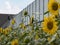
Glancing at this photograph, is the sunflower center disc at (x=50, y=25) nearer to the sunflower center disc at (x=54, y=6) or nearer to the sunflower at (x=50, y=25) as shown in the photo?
the sunflower at (x=50, y=25)

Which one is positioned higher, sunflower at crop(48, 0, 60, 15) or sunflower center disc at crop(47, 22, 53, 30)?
sunflower at crop(48, 0, 60, 15)

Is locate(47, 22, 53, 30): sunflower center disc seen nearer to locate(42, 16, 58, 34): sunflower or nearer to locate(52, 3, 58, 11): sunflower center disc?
locate(42, 16, 58, 34): sunflower

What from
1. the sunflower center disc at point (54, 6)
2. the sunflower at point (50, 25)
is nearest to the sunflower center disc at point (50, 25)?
the sunflower at point (50, 25)

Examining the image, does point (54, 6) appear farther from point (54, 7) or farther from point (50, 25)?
point (50, 25)

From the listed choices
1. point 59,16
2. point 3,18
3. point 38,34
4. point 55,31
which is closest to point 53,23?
point 55,31

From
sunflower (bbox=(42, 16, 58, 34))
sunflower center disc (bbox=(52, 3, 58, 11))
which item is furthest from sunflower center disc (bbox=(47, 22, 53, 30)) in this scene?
sunflower center disc (bbox=(52, 3, 58, 11))

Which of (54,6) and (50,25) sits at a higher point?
(54,6)

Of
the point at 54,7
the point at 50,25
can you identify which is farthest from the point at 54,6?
the point at 50,25

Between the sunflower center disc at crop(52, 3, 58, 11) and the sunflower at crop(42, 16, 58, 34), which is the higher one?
the sunflower center disc at crop(52, 3, 58, 11)

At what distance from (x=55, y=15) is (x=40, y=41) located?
0.18 meters

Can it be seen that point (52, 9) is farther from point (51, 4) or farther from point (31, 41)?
point (31, 41)

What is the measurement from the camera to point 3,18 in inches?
1059

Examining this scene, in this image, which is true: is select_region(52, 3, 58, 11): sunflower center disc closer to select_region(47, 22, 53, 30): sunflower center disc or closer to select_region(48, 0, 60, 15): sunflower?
select_region(48, 0, 60, 15): sunflower

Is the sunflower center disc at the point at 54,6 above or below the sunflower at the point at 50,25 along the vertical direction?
above
